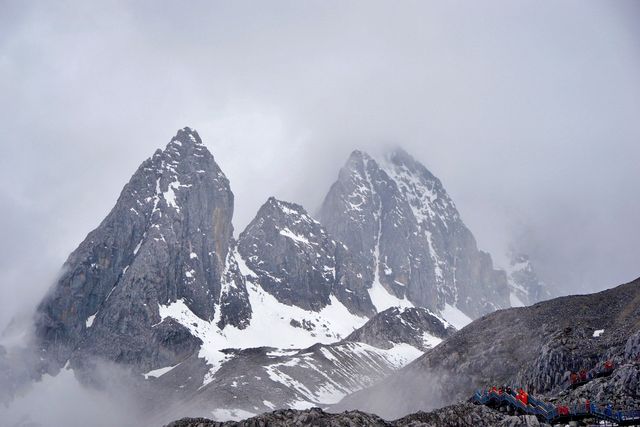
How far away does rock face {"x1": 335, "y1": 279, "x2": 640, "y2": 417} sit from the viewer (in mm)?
97812

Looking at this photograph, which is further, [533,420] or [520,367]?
[520,367]

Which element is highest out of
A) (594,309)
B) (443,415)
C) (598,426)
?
(594,309)

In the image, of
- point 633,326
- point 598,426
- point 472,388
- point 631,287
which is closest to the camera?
point 598,426

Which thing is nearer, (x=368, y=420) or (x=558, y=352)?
(x=368, y=420)

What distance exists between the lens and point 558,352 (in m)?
137

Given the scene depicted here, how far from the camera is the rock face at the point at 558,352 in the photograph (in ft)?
321

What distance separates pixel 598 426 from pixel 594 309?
3731 inches

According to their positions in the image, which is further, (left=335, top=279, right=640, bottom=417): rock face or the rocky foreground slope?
(left=335, top=279, right=640, bottom=417): rock face

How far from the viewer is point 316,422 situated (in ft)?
287

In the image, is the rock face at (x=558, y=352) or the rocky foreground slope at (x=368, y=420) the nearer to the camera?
the rocky foreground slope at (x=368, y=420)

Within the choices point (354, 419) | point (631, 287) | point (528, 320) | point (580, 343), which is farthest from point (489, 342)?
point (354, 419)

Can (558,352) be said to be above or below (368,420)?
above

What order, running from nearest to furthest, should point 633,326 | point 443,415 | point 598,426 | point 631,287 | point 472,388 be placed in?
1. point 598,426
2. point 443,415
3. point 633,326
4. point 631,287
5. point 472,388

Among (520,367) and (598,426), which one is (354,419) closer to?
(598,426)
